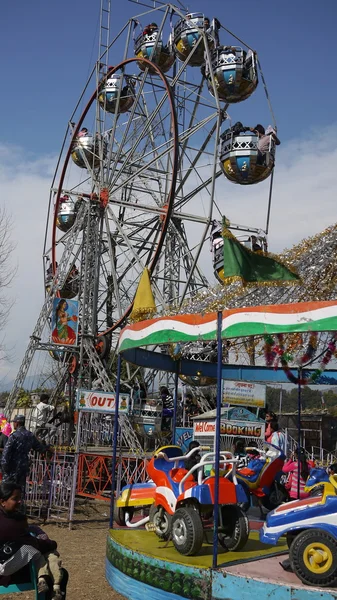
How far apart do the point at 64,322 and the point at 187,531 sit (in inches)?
622

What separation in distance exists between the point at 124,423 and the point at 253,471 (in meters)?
8.37

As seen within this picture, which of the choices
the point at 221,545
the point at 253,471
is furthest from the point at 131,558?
the point at 253,471

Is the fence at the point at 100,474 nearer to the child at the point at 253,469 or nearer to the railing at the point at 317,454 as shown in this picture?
the child at the point at 253,469

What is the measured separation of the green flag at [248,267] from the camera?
20.8 ft

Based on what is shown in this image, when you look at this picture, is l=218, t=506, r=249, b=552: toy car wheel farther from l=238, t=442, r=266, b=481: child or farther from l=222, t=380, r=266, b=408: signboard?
l=222, t=380, r=266, b=408: signboard

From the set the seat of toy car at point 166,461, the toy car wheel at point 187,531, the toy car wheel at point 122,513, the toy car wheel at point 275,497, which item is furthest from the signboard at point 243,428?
the toy car wheel at point 187,531

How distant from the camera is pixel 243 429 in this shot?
611 inches

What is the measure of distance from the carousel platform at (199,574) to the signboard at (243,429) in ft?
27.8

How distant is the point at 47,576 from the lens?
14.3 ft

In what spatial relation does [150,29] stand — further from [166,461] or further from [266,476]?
[166,461]

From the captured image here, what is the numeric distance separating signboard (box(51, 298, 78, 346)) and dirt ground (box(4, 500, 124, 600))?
29.1 ft

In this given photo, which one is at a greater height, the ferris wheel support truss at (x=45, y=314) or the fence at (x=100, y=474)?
the ferris wheel support truss at (x=45, y=314)


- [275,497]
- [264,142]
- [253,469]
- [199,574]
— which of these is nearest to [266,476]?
[253,469]

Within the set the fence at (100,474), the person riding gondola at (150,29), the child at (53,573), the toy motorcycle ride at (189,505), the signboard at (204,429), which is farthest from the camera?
the person riding gondola at (150,29)
